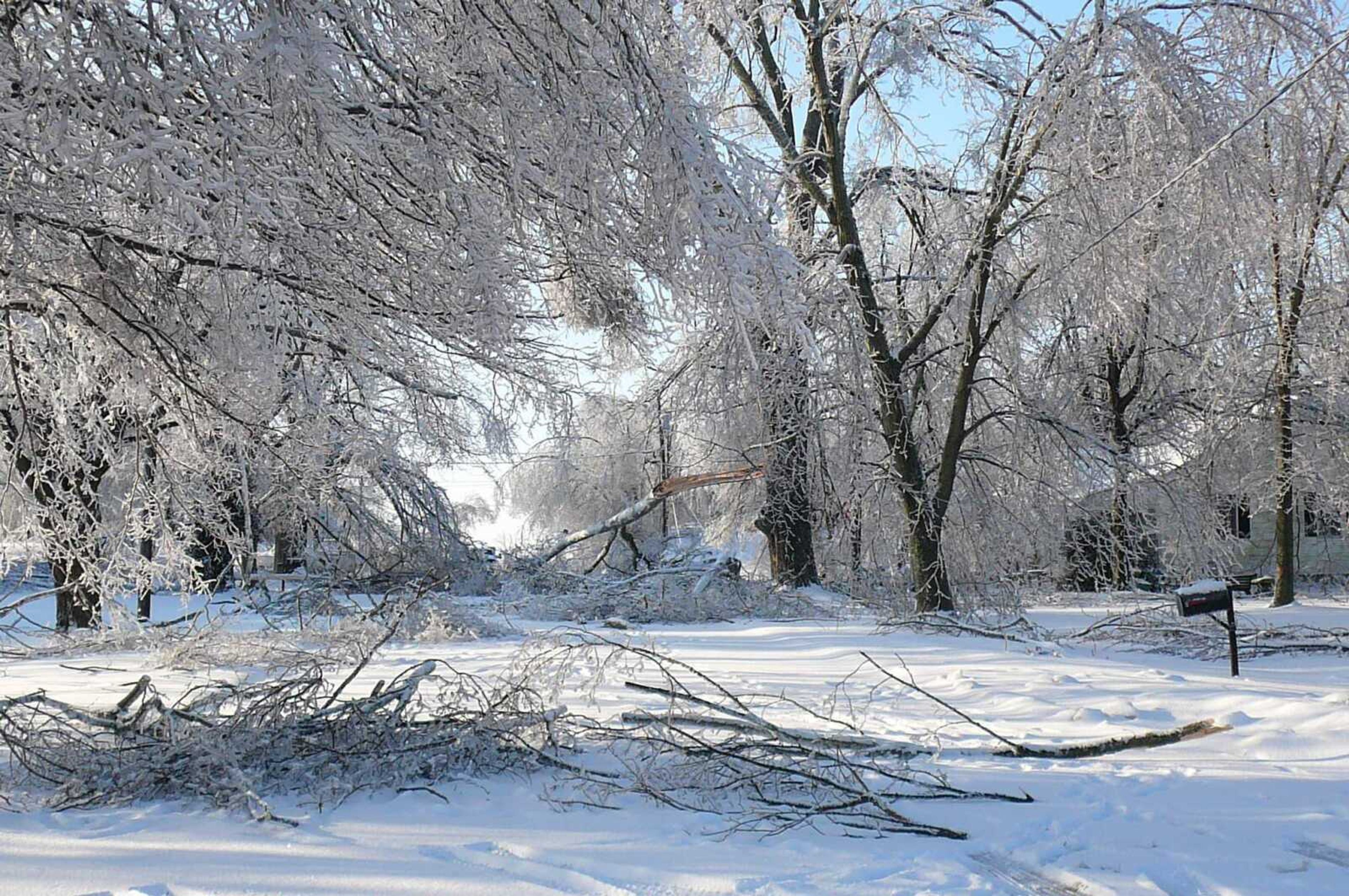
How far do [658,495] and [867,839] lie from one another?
11.9 meters

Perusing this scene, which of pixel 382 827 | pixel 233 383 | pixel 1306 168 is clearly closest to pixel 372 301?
pixel 233 383

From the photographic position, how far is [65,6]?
10.0 ft

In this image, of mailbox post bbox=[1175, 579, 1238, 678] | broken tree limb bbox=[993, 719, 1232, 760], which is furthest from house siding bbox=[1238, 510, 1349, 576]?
broken tree limb bbox=[993, 719, 1232, 760]

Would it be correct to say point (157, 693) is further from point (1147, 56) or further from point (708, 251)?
point (1147, 56)

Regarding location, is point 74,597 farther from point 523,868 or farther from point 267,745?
point 523,868

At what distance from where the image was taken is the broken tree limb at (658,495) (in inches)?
545

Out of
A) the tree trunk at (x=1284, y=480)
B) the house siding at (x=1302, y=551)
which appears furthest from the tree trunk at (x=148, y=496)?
→ the house siding at (x=1302, y=551)

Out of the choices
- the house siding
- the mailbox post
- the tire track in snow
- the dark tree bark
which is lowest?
the tire track in snow

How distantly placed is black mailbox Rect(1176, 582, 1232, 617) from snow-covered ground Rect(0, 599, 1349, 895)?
92 cm

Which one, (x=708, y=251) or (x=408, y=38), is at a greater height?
(x=408, y=38)

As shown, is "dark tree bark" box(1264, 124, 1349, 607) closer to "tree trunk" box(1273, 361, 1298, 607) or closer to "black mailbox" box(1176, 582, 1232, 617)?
"tree trunk" box(1273, 361, 1298, 607)

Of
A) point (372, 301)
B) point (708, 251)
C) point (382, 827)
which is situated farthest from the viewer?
point (372, 301)

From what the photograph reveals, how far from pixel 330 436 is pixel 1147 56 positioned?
703 centimetres

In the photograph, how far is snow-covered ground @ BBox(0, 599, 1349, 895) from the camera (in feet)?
9.18
